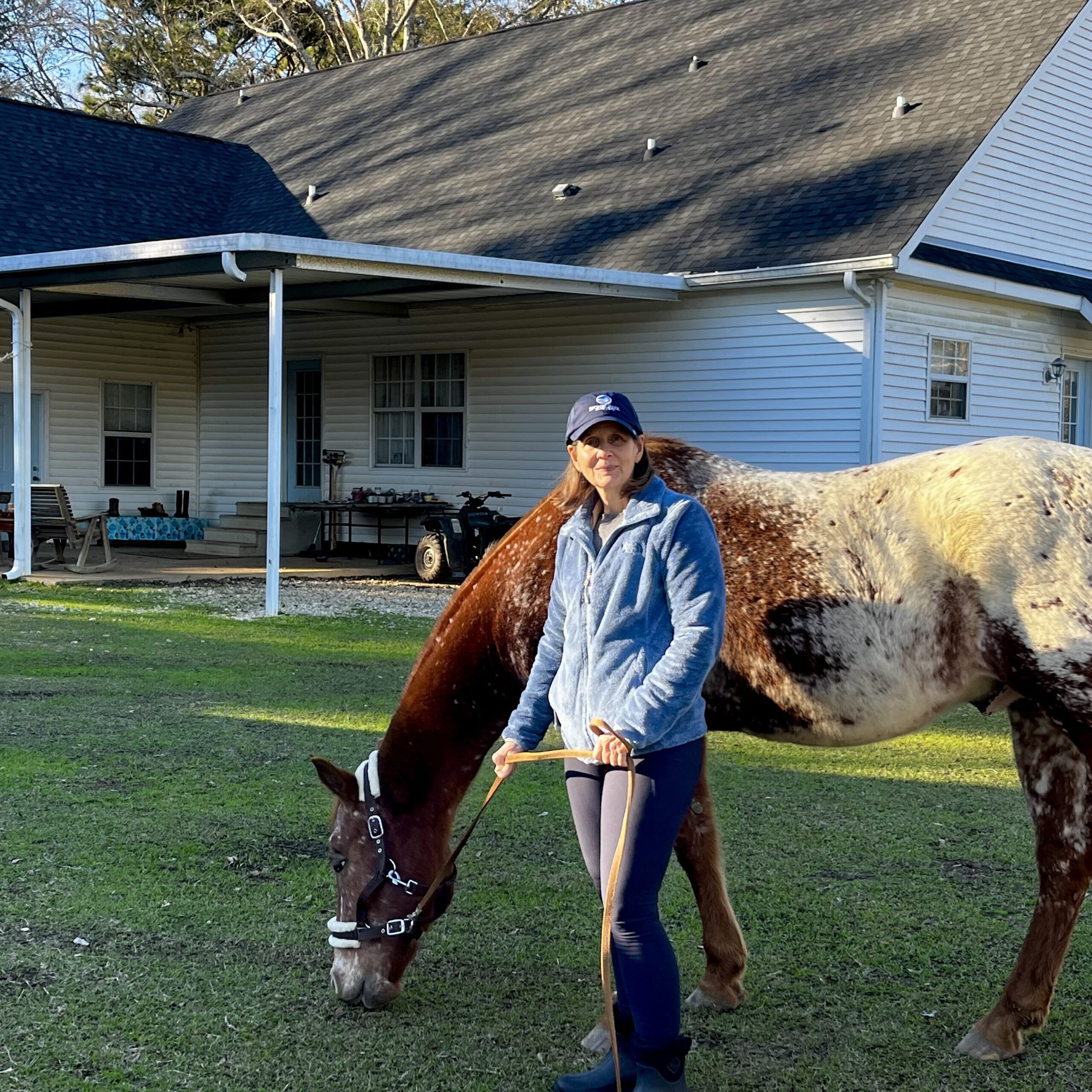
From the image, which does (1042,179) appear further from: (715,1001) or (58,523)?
(715,1001)

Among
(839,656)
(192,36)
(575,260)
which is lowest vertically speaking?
(839,656)

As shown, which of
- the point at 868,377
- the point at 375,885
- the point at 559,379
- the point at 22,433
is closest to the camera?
the point at 375,885

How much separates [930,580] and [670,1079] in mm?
1389

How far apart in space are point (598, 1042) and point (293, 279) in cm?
1157

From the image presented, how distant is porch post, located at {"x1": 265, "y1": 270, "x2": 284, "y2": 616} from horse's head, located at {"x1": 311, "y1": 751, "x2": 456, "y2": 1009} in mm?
8676

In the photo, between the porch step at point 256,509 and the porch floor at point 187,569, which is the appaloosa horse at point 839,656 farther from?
the porch step at point 256,509

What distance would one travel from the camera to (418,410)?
58.6 feet

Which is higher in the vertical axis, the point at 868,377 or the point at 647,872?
the point at 868,377

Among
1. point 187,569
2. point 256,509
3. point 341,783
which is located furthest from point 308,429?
point 341,783

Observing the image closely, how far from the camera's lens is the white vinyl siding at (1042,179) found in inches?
585

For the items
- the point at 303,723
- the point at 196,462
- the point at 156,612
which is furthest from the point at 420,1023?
the point at 196,462

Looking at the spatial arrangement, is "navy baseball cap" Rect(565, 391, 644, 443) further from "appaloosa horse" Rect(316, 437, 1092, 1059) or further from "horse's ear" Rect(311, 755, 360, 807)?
"horse's ear" Rect(311, 755, 360, 807)

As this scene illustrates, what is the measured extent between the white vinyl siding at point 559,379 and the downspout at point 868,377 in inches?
2.6

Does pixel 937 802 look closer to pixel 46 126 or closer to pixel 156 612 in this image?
pixel 156 612
